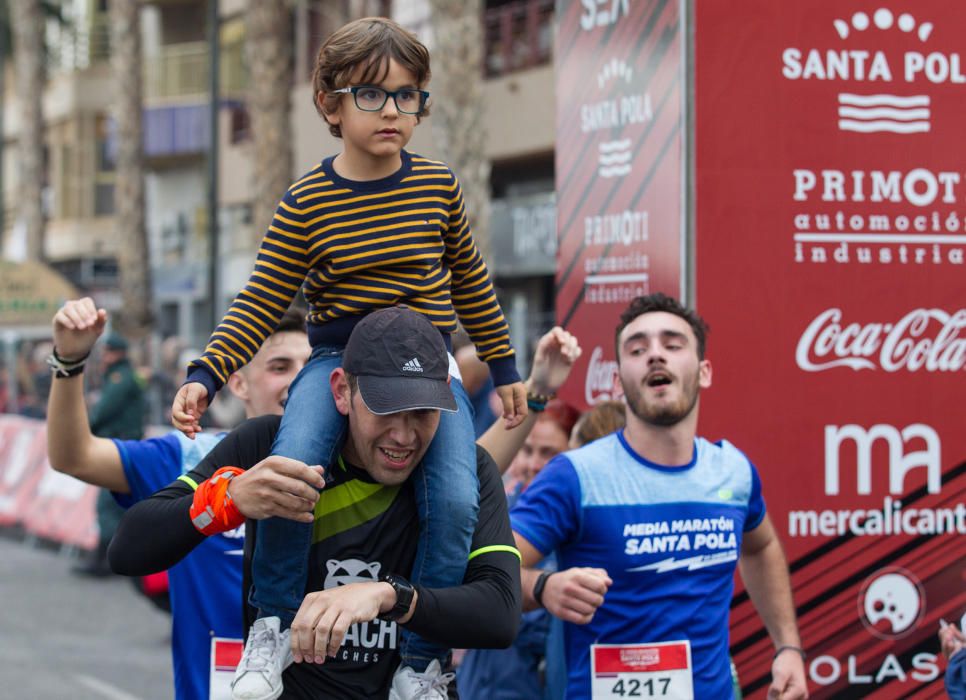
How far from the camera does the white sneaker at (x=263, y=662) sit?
3.68 metres

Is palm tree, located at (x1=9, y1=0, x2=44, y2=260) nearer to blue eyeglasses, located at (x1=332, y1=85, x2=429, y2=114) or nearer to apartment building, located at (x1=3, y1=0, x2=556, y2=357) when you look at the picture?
apartment building, located at (x1=3, y1=0, x2=556, y2=357)

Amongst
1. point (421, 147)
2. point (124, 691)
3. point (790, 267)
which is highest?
point (421, 147)

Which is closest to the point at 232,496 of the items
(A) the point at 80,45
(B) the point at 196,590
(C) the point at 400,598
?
(C) the point at 400,598

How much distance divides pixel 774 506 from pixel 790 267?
2.84 feet

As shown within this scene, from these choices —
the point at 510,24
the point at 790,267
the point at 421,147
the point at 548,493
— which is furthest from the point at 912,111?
the point at 510,24

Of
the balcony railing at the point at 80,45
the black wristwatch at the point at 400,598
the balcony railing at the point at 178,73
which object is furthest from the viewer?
the balcony railing at the point at 80,45

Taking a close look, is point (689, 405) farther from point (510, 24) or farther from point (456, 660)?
point (510, 24)

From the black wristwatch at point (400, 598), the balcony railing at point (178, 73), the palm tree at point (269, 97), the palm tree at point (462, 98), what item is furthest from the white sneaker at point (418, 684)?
the balcony railing at point (178, 73)

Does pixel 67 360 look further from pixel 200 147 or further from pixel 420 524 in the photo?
pixel 200 147

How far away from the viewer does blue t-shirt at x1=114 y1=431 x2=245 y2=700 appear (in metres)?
5.12

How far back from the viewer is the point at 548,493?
5.09 metres

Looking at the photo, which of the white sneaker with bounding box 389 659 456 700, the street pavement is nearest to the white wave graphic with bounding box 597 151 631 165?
the white sneaker with bounding box 389 659 456 700

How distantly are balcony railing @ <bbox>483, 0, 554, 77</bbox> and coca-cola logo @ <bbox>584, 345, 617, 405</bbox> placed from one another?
53.4ft

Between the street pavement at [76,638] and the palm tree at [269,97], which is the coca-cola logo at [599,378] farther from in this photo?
the palm tree at [269,97]
